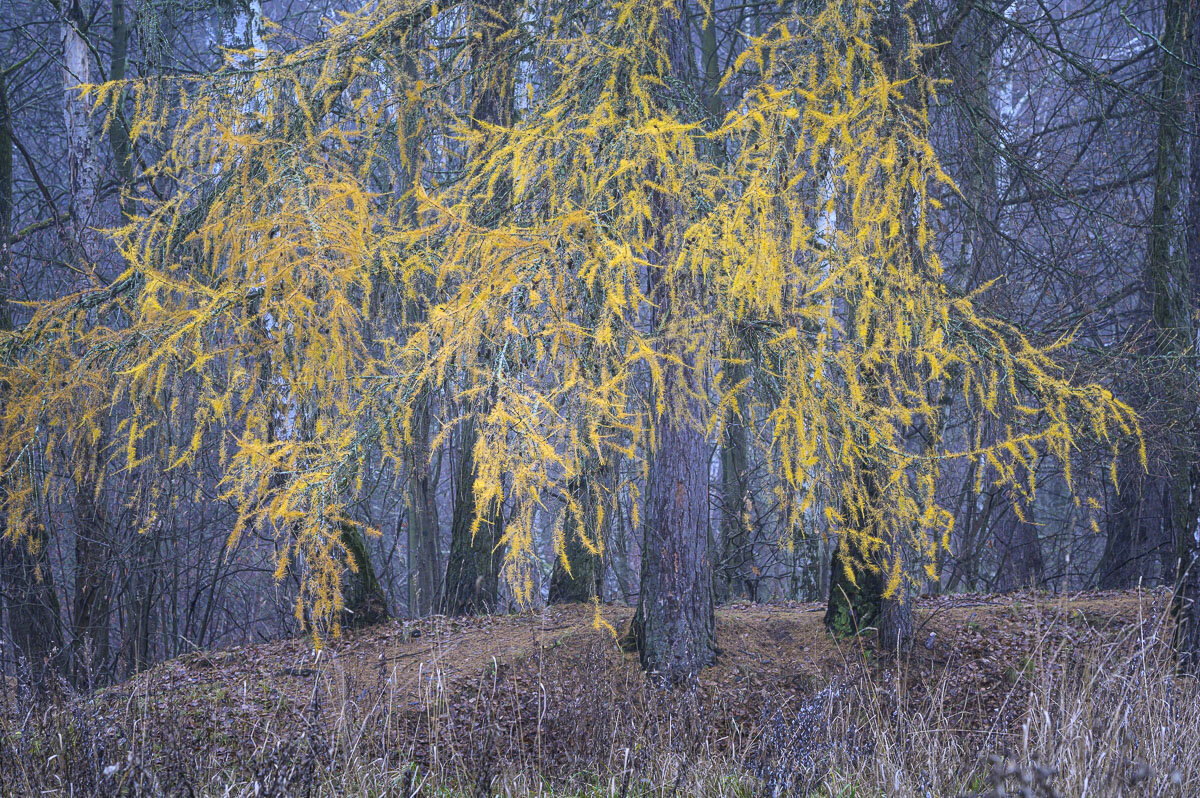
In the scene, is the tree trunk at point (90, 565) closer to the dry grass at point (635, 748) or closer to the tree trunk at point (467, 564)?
the tree trunk at point (467, 564)

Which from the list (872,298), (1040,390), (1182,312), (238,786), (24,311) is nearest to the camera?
(238,786)

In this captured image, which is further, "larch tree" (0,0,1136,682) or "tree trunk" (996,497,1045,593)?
"tree trunk" (996,497,1045,593)

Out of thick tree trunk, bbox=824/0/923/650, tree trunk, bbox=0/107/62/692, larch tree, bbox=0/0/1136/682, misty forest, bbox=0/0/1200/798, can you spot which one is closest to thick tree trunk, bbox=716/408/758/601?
misty forest, bbox=0/0/1200/798

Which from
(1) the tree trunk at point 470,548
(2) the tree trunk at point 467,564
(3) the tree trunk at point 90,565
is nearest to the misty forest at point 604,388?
(3) the tree trunk at point 90,565

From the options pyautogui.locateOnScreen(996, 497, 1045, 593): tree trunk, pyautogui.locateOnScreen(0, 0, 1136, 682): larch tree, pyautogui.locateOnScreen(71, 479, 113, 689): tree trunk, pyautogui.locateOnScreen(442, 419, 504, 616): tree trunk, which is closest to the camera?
pyautogui.locateOnScreen(0, 0, 1136, 682): larch tree

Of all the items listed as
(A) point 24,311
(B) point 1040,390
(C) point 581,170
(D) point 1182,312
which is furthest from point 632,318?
(A) point 24,311

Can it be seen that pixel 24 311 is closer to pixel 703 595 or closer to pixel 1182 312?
pixel 703 595

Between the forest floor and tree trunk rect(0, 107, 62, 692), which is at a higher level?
tree trunk rect(0, 107, 62, 692)

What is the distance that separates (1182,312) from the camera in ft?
25.8

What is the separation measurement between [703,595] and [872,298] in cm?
267

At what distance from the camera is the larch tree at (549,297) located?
466 centimetres

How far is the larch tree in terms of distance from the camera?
4.66m

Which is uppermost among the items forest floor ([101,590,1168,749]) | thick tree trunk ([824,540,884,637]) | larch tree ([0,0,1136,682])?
larch tree ([0,0,1136,682])

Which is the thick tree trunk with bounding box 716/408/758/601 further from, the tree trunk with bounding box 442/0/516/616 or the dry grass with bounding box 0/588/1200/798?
the dry grass with bounding box 0/588/1200/798
